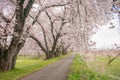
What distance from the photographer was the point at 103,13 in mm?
18781

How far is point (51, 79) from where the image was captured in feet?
53.6

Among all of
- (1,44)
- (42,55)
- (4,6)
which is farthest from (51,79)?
(42,55)

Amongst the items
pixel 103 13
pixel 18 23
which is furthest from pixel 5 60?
pixel 103 13

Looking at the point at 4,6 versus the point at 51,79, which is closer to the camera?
the point at 51,79

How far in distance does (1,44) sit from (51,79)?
7778 millimetres

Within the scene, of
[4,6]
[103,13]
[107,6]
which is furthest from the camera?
[4,6]

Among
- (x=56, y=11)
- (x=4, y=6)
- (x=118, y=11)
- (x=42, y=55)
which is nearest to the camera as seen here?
(x=118, y=11)

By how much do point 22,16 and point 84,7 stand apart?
235 inches

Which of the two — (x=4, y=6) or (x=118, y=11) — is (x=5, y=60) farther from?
(x=118, y=11)

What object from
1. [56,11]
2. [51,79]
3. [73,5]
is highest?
[56,11]

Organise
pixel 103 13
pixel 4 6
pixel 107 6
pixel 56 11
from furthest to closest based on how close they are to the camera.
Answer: pixel 56 11 → pixel 4 6 → pixel 103 13 → pixel 107 6

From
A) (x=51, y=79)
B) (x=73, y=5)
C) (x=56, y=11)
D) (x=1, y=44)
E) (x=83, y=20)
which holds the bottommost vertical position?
(x=51, y=79)

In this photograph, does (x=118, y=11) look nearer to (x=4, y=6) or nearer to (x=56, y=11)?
(x=4, y=6)

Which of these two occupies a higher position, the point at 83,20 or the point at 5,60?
the point at 83,20
